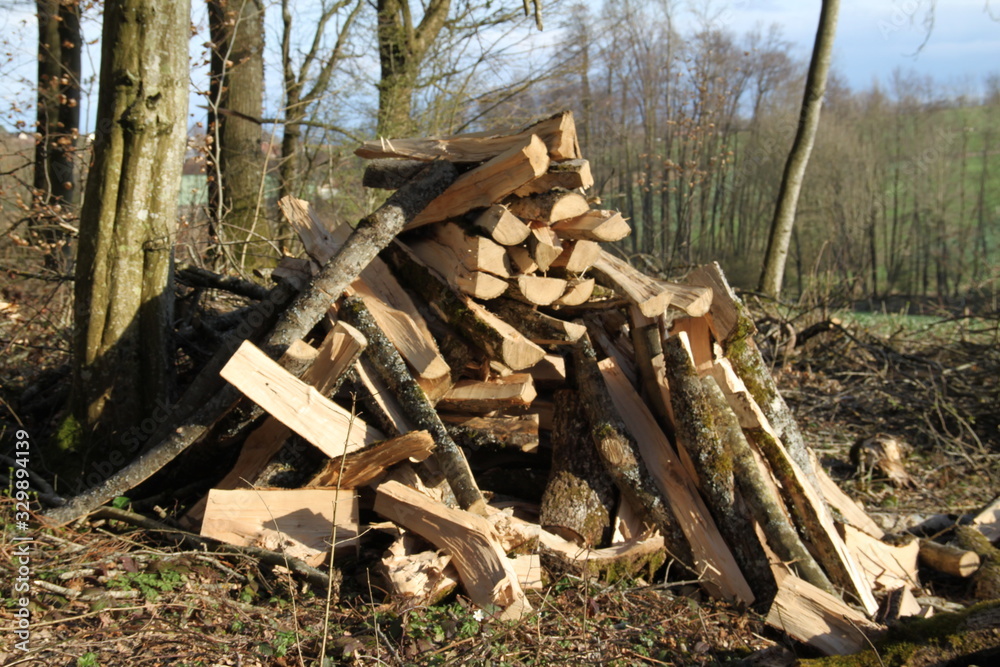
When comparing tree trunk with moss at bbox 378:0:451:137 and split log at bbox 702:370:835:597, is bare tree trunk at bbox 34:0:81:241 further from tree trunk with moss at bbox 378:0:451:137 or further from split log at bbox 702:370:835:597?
split log at bbox 702:370:835:597

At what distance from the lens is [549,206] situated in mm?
3080

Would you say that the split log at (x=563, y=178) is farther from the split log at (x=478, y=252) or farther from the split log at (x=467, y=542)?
the split log at (x=467, y=542)

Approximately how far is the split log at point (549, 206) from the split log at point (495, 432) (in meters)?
0.95

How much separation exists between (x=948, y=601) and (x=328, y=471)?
2.92 meters

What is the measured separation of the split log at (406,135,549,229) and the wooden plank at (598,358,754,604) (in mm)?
1046

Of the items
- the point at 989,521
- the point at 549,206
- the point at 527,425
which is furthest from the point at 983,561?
the point at 549,206

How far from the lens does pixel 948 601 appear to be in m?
3.21

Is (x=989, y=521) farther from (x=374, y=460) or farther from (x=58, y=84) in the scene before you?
(x=58, y=84)

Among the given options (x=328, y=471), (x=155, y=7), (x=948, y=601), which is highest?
(x=155, y=7)

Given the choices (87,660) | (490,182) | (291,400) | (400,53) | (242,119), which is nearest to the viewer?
(87,660)

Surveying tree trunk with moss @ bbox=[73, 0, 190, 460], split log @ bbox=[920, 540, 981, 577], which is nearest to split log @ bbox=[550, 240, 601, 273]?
tree trunk with moss @ bbox=[73, 0, 190, 460]

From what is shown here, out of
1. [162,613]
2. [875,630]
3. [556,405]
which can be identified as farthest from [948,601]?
[162,613]

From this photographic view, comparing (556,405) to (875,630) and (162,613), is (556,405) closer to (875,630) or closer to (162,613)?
(875,630)

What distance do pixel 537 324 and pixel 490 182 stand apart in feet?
2.26
